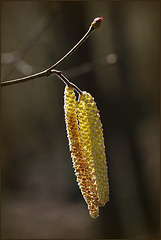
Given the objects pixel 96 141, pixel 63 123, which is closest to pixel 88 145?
pixel 96 141

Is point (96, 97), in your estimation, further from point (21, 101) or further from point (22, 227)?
point (21, 101)

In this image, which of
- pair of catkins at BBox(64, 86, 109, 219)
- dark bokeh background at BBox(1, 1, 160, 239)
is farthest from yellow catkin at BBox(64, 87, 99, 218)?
dark bokeh background at BBox(1, 1, 160, 239)

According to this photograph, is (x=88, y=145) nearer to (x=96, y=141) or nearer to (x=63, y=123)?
(x=96, y=141)

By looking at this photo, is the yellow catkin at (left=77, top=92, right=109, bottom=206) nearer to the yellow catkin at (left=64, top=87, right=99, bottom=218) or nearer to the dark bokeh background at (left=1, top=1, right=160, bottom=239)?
the yellow catkin at (left=64, top=87, right=99, bottom=218)

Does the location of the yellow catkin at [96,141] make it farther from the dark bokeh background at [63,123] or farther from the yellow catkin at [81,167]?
the dark bokeh background at [63,123]

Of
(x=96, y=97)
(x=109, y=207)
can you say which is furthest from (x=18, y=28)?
(x=109, y=207)
